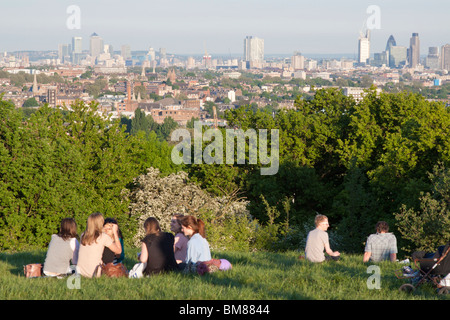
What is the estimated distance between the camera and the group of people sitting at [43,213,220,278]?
8.80m

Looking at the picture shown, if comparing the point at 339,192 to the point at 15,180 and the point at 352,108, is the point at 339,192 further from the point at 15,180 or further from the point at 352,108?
the point at 15,180

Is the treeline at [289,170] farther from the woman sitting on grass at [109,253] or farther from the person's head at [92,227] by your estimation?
the person's head at [92,227]

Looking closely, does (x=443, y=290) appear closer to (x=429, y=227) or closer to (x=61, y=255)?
(x=61, y=255)

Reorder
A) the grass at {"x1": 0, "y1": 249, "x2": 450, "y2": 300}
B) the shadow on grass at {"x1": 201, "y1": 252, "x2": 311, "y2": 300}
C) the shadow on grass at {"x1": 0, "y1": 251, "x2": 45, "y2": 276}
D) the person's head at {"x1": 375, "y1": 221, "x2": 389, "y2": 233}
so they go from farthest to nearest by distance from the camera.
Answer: the person's head at {"x1": 375, "y1": 221, "x2": 389, "y2": 233}
the shadow on grass at {"x1": 0, "y1": 251, "x2": 45, "y2": 276}
the shadow on grass at {"x1": 201, "y1": 252, "x2": 311, "y2": 300}
the grass at {"x1": 0, "y1": 249, "x2": 450, "y2": 300}

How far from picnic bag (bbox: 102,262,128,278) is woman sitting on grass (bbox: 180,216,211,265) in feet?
2.91

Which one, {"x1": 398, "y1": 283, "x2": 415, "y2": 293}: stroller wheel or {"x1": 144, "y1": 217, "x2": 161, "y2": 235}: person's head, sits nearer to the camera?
{"x1": 398, "y1": 283, "x2": 415, "y2": 293}: stroller wheel

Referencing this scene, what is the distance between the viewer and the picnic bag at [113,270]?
28.7 feet

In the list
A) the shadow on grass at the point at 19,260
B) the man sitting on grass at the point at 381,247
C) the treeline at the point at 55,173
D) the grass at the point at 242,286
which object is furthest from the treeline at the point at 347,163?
the grass at the point at 242,286

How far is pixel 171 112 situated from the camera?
19375cm

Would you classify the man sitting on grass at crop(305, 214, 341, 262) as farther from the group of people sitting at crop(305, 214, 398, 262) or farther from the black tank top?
the black tank top

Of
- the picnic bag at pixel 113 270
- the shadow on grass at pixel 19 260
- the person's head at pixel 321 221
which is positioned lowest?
the shadow on grass at pixel 19 260

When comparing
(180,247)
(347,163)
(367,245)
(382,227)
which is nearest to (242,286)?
(180,247)

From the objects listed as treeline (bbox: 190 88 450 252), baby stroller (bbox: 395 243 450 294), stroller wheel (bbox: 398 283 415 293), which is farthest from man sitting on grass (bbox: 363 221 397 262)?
treeline (bbox: 190 88 450 252)

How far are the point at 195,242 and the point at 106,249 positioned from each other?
4.24ft
